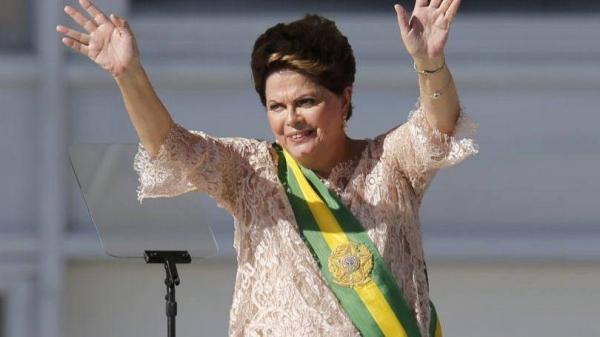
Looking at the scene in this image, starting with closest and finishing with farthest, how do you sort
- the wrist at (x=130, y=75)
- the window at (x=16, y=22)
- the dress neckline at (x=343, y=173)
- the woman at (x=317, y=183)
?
1. the wrist at (x=130, y=75)
2. the woman at (x=317, y=183)
3. the dress neckline at (x=343, y=173)
4. the window at (x=16, y=22)

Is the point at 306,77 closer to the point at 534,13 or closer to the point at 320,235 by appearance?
the point at 320,235

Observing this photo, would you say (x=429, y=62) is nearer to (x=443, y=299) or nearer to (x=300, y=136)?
(x=300, y=136)

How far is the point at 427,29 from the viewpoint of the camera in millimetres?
4047

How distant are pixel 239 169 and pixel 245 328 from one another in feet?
1.14

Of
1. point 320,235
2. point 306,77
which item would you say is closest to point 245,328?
point 320,235

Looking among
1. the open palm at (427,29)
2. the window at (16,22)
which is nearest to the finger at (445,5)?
the open palm at (427,29)

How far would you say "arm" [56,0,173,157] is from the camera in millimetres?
3998

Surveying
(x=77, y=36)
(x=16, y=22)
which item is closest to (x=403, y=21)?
(x=77, y=36)

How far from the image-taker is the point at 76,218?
6.33m

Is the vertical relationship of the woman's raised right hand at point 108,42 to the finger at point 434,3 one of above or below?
below

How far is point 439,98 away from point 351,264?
403 mm

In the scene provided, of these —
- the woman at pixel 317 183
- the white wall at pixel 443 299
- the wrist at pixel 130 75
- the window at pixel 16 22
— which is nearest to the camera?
the wrist at pixel 130 75

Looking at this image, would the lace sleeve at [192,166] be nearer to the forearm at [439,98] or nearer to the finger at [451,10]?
the forearm at [439,98]

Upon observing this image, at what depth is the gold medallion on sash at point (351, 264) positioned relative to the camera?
13.5ft
